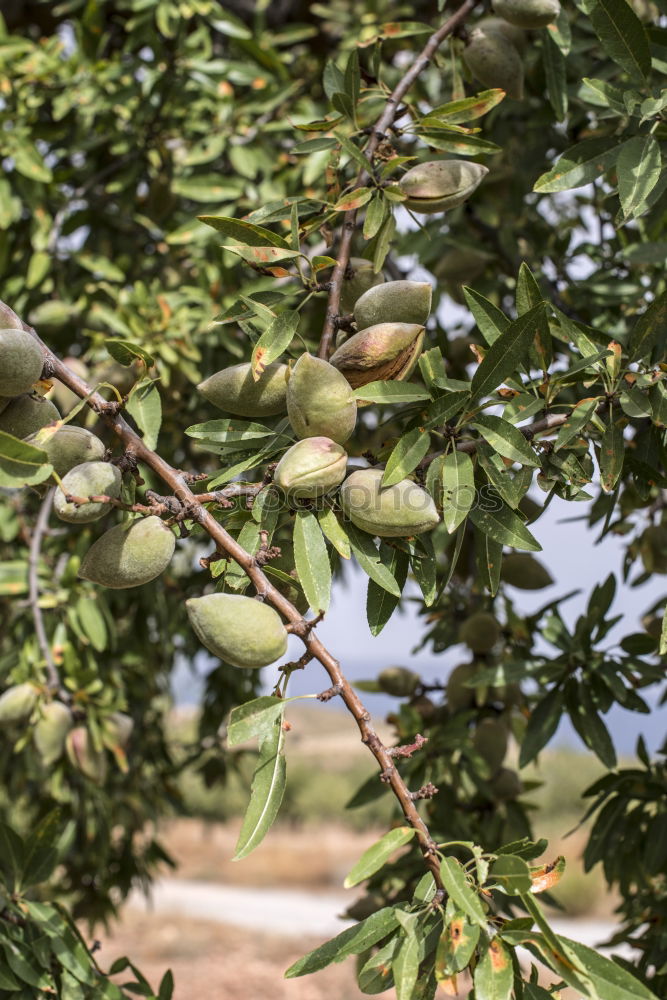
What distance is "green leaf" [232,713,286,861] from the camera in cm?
78

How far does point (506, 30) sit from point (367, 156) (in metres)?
0.45

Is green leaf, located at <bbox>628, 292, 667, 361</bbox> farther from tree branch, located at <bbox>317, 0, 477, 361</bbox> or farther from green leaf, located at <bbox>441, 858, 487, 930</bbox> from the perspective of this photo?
green leaf, located at <bbox>441, 858, 487, 930</bbox>

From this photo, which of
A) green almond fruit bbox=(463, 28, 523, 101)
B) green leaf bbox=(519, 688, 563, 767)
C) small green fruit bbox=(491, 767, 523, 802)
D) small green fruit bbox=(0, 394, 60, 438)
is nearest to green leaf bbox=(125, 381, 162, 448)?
small green fruit bbox=(0, 394, 60, 438)

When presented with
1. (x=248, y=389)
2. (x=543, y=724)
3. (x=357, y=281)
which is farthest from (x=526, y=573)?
(x=248, y=389)

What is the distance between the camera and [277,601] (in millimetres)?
824

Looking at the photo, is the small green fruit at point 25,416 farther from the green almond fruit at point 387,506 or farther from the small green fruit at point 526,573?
the small green fruit at point 526,573

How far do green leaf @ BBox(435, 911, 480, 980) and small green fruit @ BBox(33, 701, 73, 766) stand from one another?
1.16m

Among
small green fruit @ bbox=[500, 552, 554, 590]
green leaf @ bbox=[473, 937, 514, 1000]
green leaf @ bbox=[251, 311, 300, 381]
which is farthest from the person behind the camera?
small green fruit @ bbox=[500, 552, 554, 590]

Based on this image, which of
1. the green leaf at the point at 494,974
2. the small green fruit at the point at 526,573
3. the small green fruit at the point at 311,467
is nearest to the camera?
the green leaf at the point at 494,974

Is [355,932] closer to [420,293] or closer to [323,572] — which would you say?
[323,572]

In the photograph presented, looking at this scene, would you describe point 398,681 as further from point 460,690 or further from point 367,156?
point 367,156

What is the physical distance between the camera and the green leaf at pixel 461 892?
2.39 ft

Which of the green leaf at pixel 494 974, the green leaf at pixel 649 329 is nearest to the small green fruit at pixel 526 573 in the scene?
the green leaf at pixel 649 329

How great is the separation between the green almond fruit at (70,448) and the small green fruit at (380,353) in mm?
257
